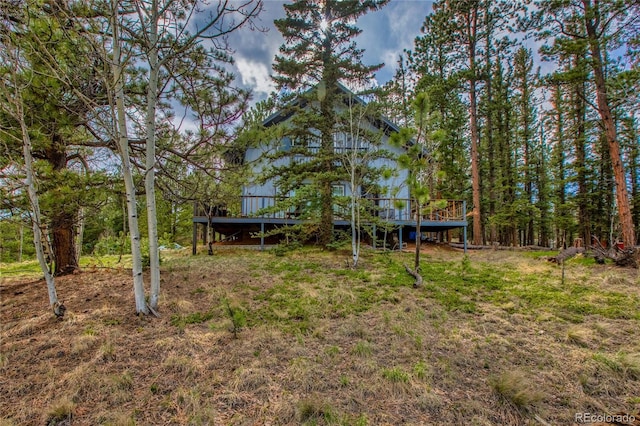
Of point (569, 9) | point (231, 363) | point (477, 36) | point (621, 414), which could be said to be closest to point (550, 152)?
point (477, 36)

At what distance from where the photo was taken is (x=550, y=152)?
19281mm

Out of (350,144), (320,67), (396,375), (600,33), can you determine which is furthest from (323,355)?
(600,33)

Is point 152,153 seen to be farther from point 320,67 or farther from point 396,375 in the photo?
point 320,67

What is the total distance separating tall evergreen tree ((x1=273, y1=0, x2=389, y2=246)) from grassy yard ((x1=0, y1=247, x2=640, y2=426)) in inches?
200

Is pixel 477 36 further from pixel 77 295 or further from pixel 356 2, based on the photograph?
pixel 77 295

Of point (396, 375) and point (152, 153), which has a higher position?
point (152, 153)

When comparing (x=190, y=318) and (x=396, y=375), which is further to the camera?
(x=190, y=318)

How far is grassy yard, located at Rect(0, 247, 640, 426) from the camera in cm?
234

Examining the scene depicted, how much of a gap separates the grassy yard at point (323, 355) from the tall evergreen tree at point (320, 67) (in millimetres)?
5076

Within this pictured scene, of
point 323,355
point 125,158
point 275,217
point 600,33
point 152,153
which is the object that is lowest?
point 323,355

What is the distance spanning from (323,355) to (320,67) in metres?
9.96

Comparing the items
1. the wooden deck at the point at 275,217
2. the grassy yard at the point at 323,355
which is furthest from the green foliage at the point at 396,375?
the wooden deck at the point at 275,217

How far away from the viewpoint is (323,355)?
318cm

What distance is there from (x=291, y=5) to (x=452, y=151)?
13.4 metres
